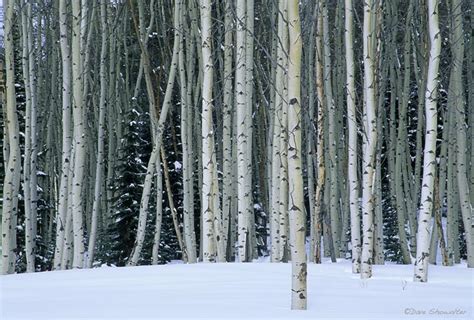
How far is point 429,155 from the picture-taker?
7.01 m

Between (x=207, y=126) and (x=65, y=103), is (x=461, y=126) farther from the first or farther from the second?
(x=65, y=103)

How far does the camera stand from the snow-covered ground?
4.60 metres

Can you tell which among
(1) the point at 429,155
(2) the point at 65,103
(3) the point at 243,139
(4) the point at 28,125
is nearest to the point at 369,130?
(1) the point at 429,155

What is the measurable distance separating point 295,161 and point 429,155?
104 inches

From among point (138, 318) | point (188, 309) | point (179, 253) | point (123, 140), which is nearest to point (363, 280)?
point (188, 309)

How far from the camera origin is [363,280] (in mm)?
6805

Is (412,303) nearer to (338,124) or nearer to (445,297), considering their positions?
(445,297)

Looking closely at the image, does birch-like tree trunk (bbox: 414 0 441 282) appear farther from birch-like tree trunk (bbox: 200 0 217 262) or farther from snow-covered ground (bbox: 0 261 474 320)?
birch-like tree trunk (bbox: 200 0 217 262)

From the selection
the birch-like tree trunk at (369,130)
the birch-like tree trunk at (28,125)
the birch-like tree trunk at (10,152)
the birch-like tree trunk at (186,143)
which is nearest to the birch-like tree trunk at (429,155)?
the birch-like tree trunk at (369,130)

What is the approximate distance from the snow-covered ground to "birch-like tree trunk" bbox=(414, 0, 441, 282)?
0.31m

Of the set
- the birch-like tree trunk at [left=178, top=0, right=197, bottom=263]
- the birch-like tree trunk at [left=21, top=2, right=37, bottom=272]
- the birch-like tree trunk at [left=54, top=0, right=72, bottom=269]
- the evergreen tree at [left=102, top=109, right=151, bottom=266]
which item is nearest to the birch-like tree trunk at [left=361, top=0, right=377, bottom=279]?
the birch-like tree trunk at [left=178, top=0, right=197, bottom=263]

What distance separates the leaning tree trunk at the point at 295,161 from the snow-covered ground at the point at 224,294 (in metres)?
0.40

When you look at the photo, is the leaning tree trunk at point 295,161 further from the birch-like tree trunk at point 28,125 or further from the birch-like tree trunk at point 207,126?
the birch-like tree trunk at point 28,125

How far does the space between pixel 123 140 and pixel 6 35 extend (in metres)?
7.51
